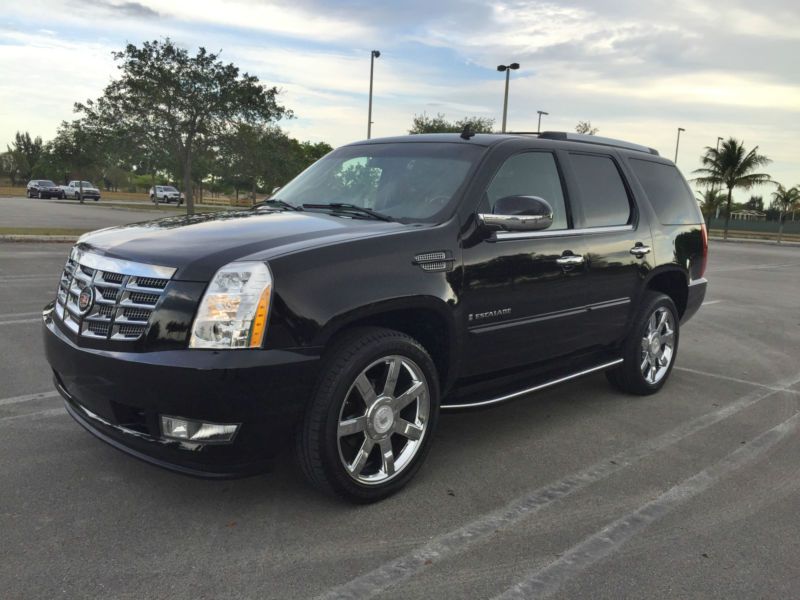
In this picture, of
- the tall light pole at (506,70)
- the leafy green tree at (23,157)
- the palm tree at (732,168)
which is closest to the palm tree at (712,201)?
the palm tree at (732,168)

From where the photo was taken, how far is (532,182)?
4.20 meters

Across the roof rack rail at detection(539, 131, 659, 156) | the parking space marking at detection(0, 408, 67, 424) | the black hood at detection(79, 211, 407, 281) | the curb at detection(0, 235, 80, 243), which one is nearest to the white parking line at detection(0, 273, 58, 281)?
the curb at detection(0, 235, 80, 243)

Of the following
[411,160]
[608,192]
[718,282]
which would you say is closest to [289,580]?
[411,160]

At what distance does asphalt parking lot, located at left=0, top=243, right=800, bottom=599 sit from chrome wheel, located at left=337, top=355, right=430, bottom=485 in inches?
7.5

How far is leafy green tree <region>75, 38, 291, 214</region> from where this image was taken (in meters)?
23.0

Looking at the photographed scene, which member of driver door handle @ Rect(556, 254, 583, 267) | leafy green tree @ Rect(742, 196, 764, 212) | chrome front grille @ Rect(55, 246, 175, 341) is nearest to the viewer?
chrome front grille @ Rect(55, 246, 175, 341)

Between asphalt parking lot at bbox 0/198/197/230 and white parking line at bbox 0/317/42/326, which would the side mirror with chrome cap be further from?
asphalt parking lot at bbox 0/198/197/230

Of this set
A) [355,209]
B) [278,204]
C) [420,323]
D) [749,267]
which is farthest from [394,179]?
[749,267]

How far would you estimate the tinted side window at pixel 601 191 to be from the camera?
14.9ft

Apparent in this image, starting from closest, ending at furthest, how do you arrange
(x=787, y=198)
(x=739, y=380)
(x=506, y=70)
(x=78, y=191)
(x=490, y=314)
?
(x=490, y=314), (x=739, y=380), (x=506, y=70), (x=787, y=198), (x=78, y=191)

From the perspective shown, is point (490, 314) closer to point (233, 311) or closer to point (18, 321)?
point (233, 311)

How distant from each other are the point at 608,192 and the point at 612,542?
2602mm

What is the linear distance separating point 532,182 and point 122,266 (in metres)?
2.41

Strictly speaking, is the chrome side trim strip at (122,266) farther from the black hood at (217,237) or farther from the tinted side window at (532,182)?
the tinted side window at (532,182)
